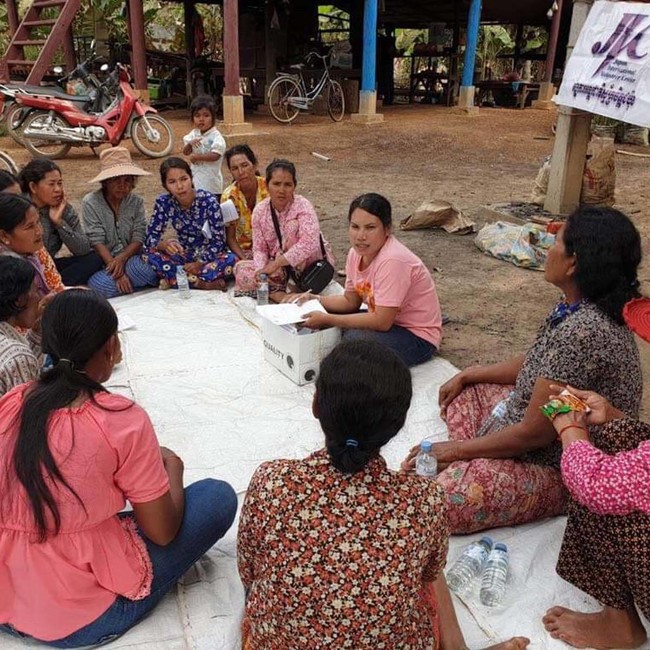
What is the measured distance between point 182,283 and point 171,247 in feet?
0.88

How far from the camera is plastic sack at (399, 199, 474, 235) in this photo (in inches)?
236

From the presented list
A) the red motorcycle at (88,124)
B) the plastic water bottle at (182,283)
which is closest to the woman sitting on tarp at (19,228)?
the plastic water bottle at (182,283)

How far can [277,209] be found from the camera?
13.4ft

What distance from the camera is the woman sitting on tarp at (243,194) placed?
4.39m

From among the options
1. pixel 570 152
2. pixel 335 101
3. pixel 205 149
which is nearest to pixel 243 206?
pixel 205 149

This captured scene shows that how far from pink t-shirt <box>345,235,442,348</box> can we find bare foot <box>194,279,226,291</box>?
1.39m

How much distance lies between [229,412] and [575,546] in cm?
170

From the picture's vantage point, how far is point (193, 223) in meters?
4.31

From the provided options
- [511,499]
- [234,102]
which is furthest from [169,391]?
[234,102]

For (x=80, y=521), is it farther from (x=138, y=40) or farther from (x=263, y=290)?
(x=138, y=40)

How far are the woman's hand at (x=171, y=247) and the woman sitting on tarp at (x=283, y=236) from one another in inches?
21.7

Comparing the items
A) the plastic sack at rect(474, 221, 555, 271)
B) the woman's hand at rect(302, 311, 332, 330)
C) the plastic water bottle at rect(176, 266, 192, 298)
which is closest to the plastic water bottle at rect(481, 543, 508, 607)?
the woman's hand at rect(302, 311, 332, 330)

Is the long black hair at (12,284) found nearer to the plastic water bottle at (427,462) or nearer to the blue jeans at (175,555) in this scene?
the blue jeans at (175,555)

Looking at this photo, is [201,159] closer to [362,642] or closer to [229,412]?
[229,412]
